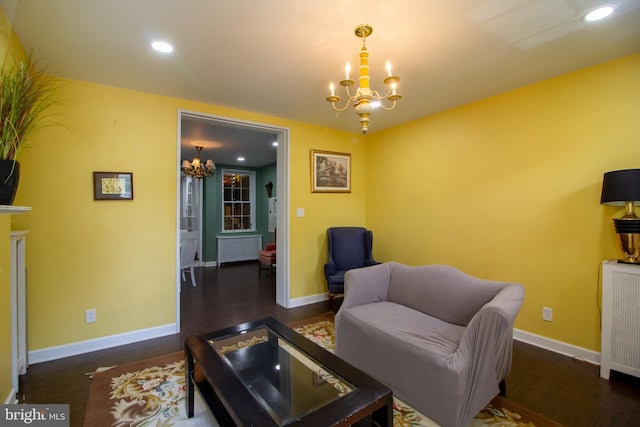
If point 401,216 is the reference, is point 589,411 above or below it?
below

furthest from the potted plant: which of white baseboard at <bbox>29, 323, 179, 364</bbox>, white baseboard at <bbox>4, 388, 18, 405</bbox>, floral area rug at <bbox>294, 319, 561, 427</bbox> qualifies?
floral area rug at <bbox>294, 319, 561, 427</bbox>

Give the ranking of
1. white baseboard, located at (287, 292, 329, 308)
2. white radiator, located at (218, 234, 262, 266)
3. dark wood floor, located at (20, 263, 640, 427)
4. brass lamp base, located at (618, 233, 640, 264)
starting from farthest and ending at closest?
white radiator, located at (218, 234, 262, 266) < white baseboard, located at (287, 292, 329, 308) < brass lamp base, located at (618, 233, 640, 264) < dark wood floor, located at (20, 263, 640, 427)

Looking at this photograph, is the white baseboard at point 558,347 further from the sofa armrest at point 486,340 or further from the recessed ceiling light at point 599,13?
the recessed ceiling light at point 599,13

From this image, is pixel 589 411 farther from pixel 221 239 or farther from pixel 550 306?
pixel 221 239

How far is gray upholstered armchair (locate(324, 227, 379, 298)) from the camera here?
3957 millimetres

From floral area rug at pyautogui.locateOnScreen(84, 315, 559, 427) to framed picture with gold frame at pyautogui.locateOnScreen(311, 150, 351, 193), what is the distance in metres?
2.60

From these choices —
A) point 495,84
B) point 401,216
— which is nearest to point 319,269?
point 401,216

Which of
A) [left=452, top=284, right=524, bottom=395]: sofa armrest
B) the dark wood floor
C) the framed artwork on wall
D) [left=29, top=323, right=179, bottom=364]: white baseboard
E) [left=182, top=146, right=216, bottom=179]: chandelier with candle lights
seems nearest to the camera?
[left=452, top=284, right=524, bottom=395]: sofa armrest

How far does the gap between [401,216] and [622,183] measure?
227 centimetres

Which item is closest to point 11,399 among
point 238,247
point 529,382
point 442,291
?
point 442,291

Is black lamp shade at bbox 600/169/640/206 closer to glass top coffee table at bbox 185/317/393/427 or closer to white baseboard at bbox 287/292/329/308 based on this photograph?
glass top coffee table at bbox 185/317/393/427

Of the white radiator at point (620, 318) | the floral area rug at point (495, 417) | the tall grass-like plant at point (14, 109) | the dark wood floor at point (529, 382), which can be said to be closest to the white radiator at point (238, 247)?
the dark wood floor at point (529, 382)

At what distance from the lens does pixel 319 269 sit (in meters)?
4.20

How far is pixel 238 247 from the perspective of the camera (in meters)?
7.16
